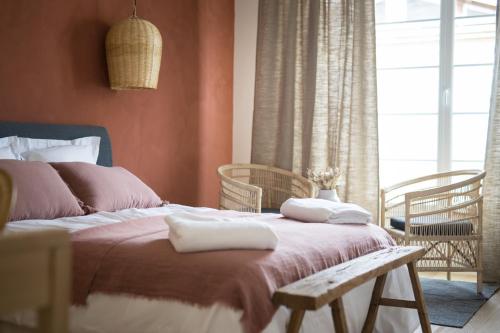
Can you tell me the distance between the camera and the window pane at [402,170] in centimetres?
516

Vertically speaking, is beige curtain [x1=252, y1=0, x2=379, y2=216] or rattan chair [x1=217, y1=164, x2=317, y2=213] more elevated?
beige curtain [x1=252, y1=0, x2=379, y2=216]

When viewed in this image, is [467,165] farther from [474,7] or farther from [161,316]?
[161,316]

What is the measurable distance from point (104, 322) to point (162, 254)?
11.9 inches

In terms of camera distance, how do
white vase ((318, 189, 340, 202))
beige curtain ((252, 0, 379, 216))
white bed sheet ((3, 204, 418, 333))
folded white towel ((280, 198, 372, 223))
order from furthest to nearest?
beige curtain ((252, 0, 379, 216)) < white vase ((318, 189, 340, 202)) < folded white towel ((280, 198, 372, 223)) < white bed sheet ((3, 204, 418, 333))

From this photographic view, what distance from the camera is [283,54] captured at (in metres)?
5.36

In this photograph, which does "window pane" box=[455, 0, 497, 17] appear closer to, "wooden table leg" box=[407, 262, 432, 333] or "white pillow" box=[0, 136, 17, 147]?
"wooden table leg" box=[407, 262, 432, 333]

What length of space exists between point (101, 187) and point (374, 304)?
148cm

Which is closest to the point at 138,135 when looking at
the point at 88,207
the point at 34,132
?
the point at 34,132

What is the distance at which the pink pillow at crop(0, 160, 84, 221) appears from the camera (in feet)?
9.62

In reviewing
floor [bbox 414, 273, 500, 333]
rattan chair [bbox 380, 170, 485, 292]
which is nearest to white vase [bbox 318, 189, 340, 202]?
rattan chair [bbox 380, 170, 485, 292]

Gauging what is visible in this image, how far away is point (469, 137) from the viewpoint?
4.99 metres

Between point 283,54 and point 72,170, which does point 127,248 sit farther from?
point 283,54

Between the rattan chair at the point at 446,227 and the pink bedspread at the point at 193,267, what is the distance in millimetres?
1622

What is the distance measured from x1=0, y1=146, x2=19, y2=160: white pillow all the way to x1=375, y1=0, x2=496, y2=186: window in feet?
9.80
